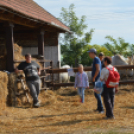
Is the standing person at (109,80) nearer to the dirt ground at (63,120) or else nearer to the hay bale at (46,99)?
the dirt ground at (63,120)

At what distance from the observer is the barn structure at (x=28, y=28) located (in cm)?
776

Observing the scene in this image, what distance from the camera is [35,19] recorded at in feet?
29.2

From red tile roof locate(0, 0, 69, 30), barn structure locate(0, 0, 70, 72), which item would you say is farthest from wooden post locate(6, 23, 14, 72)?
red tile roof locate(0, 0, 69, 30)

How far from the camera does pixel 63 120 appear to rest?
582cm

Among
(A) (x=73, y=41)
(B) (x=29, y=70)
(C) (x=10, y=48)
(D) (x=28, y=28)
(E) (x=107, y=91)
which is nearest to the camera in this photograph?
(E) (x=107, y=91)

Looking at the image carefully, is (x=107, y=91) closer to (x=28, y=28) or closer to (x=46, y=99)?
(x=46, y=99)

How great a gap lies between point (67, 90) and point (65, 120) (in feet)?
16.4

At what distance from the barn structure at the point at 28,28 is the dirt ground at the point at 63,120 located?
6.06 ft

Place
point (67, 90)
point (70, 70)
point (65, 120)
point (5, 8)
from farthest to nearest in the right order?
point (67, 90) → point (70, 70) → point (5, 8) → point (65, 120)

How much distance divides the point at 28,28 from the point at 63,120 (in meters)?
5.98

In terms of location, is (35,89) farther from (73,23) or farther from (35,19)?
(73,23)

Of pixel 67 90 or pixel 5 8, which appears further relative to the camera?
pixel 67 90

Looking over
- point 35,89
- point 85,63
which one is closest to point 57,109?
point 35,89

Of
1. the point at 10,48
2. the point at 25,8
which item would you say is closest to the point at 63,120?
the point at 10,48
